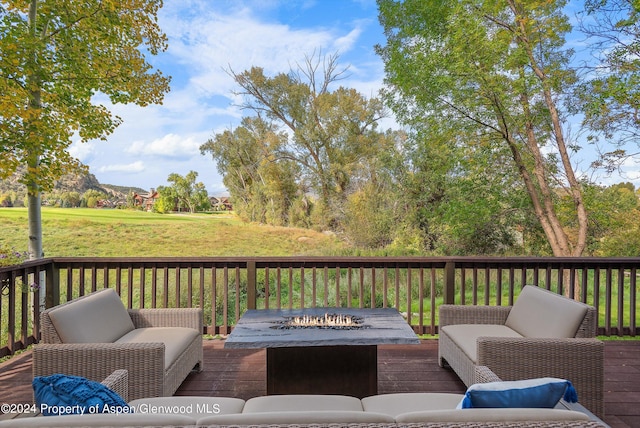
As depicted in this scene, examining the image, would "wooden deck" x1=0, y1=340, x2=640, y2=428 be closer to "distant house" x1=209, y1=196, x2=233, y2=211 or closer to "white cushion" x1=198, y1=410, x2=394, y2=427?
"white cushion" x1=198, y1=410, x2=394, y2=427

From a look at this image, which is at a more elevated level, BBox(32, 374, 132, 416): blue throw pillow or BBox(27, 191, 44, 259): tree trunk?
BBox(27, 191, 44, 259): tree trunk

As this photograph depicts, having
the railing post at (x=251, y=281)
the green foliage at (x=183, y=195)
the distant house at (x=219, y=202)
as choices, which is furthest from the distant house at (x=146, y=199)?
the railing post at (x=251, y=281)

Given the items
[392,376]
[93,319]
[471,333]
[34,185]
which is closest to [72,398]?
[93,319]

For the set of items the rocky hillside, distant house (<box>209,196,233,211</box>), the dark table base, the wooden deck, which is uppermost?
the rocky hillside

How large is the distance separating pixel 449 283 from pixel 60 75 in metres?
4.88

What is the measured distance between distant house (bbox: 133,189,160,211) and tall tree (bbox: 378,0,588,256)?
5532mm

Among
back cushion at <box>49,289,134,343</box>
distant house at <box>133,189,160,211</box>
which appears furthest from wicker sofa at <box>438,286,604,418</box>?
distant house at <box>133,189,160,211</box>

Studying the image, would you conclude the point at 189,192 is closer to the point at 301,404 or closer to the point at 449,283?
the point at 449,283

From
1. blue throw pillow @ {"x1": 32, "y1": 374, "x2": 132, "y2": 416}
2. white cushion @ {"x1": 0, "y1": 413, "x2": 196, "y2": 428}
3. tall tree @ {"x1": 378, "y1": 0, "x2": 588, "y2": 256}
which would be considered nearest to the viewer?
white cushion @ {"x1": 0, "y1": 413, "x2": 196, "y2": 428}

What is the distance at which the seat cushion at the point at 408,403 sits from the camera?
1.75 m

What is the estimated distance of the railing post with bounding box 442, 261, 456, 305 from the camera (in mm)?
4215

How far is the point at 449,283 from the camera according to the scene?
424cm

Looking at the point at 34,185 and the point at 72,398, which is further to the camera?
Result: the point at 34,185

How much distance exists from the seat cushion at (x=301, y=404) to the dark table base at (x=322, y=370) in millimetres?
732
